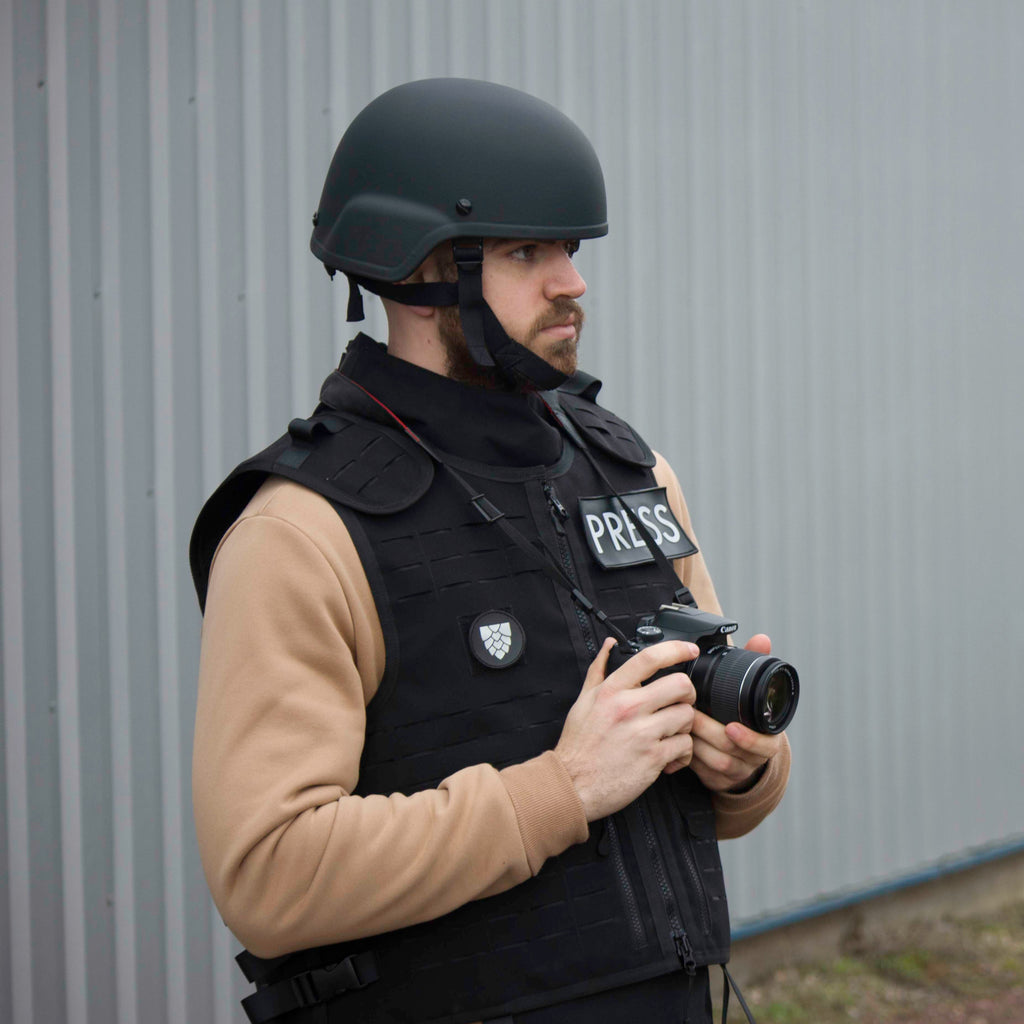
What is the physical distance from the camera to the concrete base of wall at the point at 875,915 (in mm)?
3943

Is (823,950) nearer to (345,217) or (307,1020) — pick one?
(307,1020)

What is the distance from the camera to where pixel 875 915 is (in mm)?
4285

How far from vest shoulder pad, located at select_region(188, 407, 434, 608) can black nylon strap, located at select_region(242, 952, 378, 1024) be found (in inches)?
19.9

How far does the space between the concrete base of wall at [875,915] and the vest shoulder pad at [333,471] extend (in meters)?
2.68

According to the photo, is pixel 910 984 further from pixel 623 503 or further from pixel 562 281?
pixel 562 281

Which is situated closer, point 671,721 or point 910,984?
point 671,721

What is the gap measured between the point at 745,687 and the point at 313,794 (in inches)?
21.7

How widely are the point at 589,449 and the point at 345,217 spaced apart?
50 cm

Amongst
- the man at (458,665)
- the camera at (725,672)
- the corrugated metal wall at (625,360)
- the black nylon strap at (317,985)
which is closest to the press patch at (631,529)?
the man at (458,665)

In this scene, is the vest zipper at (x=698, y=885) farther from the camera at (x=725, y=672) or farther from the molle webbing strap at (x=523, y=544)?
the molle webbing strap at (x=523, y=544)

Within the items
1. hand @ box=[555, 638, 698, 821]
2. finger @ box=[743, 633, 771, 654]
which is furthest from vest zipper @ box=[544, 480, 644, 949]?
finger @ box=[743, 633, 771, 654]

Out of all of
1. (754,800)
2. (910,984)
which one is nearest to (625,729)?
(754,800)

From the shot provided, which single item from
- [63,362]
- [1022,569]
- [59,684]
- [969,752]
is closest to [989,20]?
[1022,569]

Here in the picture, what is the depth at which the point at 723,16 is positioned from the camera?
12.4 ft
